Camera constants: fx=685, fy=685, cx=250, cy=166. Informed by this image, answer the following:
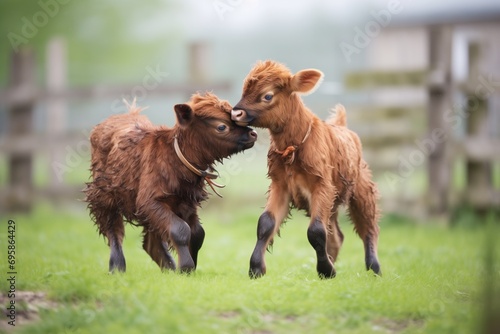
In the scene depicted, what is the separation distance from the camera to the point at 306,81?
20.7 ft

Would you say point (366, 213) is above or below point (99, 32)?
below

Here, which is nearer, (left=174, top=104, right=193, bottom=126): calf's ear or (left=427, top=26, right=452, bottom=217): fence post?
(left=174, top=104, right=193, bottom=126): calf's ear

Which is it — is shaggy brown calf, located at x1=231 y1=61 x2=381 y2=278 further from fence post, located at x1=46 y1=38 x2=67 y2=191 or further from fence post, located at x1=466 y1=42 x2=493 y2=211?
fence post, located at x1=46 y1=38 x2=67 y2=191

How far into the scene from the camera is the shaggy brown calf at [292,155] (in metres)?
6.19

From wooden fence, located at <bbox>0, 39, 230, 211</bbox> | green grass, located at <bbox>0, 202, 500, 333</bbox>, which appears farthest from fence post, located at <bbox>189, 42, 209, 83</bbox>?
green grass, located at <bbox>0, 202, 500, 333</bbox>

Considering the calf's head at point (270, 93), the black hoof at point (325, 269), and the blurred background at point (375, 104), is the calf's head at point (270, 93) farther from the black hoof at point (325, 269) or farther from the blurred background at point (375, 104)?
the blurred background at point (375, 104)

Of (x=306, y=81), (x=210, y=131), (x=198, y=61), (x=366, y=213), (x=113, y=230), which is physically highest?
(x=198, y=61)

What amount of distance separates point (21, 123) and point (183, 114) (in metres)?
7.86

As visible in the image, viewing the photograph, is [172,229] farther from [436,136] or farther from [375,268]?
[436,136]

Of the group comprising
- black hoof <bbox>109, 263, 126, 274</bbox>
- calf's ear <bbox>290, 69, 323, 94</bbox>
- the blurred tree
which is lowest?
black hoof <bbox>109, 263, 126, 274</bbox>

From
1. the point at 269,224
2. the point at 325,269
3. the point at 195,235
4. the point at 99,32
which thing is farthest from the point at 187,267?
→ the point at 99,32

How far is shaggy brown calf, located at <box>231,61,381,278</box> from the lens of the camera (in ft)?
20.3

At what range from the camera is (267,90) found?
6.19 metres

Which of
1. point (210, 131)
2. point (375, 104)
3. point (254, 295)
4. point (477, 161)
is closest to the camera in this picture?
point (254, 295)
